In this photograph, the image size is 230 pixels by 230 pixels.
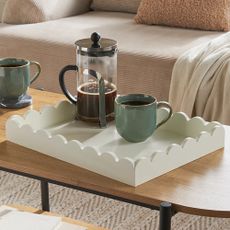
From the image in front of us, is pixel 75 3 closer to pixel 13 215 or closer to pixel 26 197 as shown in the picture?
pixel 26 197

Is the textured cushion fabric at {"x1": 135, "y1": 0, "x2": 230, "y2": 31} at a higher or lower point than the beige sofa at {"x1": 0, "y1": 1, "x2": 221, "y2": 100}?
higher

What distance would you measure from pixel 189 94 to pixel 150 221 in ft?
1.65

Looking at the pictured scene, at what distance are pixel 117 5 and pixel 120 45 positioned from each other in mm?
729

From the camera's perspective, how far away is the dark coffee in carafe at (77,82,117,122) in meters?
1.57

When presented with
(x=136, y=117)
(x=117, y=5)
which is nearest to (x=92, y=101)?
(x=136, y=117)

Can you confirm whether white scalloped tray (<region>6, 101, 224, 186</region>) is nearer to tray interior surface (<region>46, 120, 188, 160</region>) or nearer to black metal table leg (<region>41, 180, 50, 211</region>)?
tray interior surface (<region>46, 120, 188, 160</region>)

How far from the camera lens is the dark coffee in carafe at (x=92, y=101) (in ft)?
5.16

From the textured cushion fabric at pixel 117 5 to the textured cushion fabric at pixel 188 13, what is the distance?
0.23 metres

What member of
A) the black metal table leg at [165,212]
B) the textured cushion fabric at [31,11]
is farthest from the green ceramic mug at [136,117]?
the textured cushion fabric at [31,11]

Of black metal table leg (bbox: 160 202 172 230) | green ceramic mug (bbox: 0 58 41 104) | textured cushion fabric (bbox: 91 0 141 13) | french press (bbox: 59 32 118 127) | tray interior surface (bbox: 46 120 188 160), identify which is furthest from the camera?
textured cushion fabric (bbox: 91 0 141 13)

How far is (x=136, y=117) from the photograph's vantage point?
1.42 metres

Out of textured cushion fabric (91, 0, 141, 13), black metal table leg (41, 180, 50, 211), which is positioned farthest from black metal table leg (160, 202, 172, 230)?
textured cushion fabric (91, 0, 141, 13)

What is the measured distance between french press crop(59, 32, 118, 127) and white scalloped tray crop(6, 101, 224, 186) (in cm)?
3

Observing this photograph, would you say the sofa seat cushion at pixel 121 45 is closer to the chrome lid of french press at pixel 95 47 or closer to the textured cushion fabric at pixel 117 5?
the textured cushion fabric at pixel 117 5
